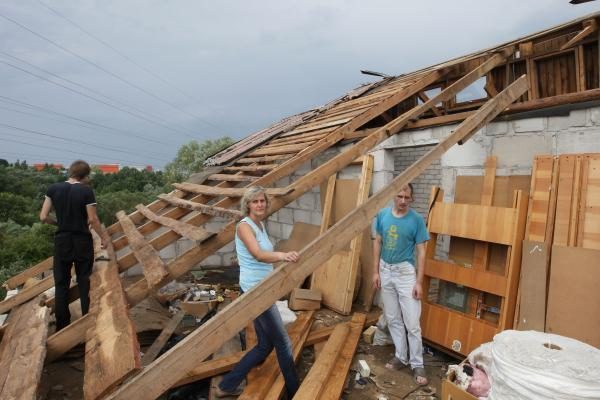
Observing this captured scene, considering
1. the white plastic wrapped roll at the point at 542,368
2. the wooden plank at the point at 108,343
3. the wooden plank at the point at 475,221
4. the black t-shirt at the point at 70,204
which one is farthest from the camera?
the black t-shirt at the point at 70,204

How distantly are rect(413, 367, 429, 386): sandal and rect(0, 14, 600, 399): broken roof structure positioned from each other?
5.66 feet

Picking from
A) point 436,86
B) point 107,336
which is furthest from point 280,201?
point 436,86

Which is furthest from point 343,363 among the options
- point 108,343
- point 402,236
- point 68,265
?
point 68,265

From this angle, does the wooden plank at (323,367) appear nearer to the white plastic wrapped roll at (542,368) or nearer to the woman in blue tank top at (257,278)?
the woman in blue tank top at (257,278)

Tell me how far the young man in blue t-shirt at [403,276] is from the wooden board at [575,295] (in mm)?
1006

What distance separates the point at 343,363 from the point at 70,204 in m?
2.93

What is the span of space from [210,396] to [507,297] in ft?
8.49

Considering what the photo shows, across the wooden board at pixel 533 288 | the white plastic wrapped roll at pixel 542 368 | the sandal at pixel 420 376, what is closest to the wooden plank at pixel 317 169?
the wooden board at pixel 533 288

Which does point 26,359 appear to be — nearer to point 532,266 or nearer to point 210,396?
point 210,396

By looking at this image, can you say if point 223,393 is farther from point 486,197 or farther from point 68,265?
point 486,197

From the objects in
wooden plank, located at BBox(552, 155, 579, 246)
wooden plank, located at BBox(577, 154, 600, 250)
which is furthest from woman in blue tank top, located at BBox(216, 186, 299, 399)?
wooden plank, located at BBox(577, 154, 600, 250)

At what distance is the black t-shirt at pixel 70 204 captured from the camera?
3521 millimetres

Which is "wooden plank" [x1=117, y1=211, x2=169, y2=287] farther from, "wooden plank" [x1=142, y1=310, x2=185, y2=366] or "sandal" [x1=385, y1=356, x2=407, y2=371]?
"sandal" [x1=385, y1=356, x2=407, y2=371]

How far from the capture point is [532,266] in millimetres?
3094
